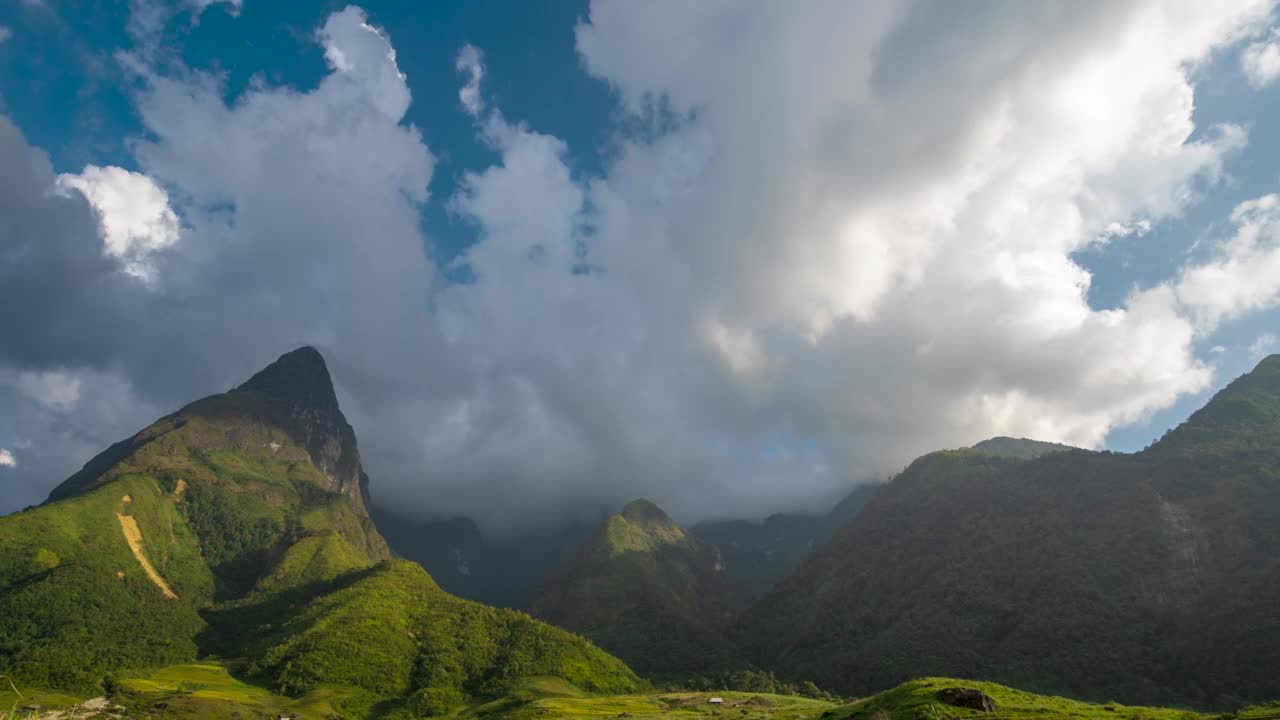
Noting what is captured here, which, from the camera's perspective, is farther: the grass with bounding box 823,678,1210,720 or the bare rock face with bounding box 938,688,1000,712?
the bare rock face with bounding box 938,688,1000,712

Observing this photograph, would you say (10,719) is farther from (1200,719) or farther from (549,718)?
(549,718)

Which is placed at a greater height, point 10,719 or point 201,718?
point 10,719

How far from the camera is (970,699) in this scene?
89.8 metres

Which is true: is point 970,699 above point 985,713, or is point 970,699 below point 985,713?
above

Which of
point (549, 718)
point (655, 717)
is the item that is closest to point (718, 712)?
point (655, 717)

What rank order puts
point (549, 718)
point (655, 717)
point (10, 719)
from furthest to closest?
1. point (549, 718)
2. point (655, 717)
3. point (10, 719)

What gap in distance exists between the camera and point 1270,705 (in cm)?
8275

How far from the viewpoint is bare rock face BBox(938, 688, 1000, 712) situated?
8919cm

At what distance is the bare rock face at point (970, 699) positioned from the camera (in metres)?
89.2

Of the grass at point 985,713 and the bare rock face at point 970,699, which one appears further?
the bare rock face at point 970,699

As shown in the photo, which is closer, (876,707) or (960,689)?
(960,689)

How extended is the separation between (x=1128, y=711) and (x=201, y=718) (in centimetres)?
22012

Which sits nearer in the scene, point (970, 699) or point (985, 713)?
point (985, 713)

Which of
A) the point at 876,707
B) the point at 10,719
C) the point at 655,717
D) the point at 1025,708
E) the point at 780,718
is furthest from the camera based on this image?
the point at 655,717
